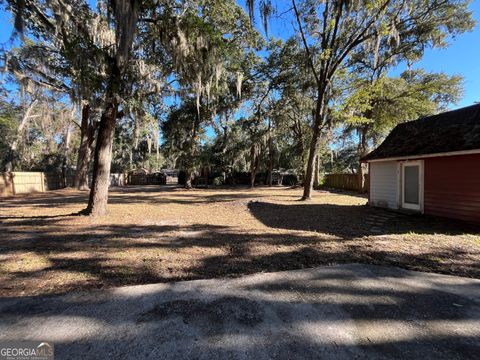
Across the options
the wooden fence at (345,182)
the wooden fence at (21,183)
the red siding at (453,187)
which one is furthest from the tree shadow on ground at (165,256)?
the wooden fence at (345,182)

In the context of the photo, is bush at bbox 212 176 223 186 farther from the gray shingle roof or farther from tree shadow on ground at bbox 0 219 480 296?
tree shadow on ground at bbox 0 219 480 296

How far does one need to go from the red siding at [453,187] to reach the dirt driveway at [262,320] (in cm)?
453

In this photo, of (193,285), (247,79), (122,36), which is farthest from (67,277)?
(247,79)

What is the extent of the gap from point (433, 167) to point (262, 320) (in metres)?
7.73

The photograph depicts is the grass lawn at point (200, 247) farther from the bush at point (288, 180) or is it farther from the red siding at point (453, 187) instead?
the bush at point (288, 180)

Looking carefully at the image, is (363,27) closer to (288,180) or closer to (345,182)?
(345,182)

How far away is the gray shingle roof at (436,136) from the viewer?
6812 mm

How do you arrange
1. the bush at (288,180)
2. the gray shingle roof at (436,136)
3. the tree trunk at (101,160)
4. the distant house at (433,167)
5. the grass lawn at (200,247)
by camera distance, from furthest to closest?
the bush at (288,180) < the tree trunk at (101,160) < the gray shingle roof at (436,136) < the distant house at (433,167) < the grass lawn at (200,247)

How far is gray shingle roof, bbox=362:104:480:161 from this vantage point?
6.81 metres

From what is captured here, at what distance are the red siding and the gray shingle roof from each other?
0.34m

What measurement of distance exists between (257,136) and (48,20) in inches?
624

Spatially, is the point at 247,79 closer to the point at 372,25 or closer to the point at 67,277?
the point at 372,25

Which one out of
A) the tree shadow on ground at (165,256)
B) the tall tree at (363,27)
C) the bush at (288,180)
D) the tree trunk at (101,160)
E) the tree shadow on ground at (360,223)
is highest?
the tall tree at (363,27)

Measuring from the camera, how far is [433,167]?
740 centimetres
